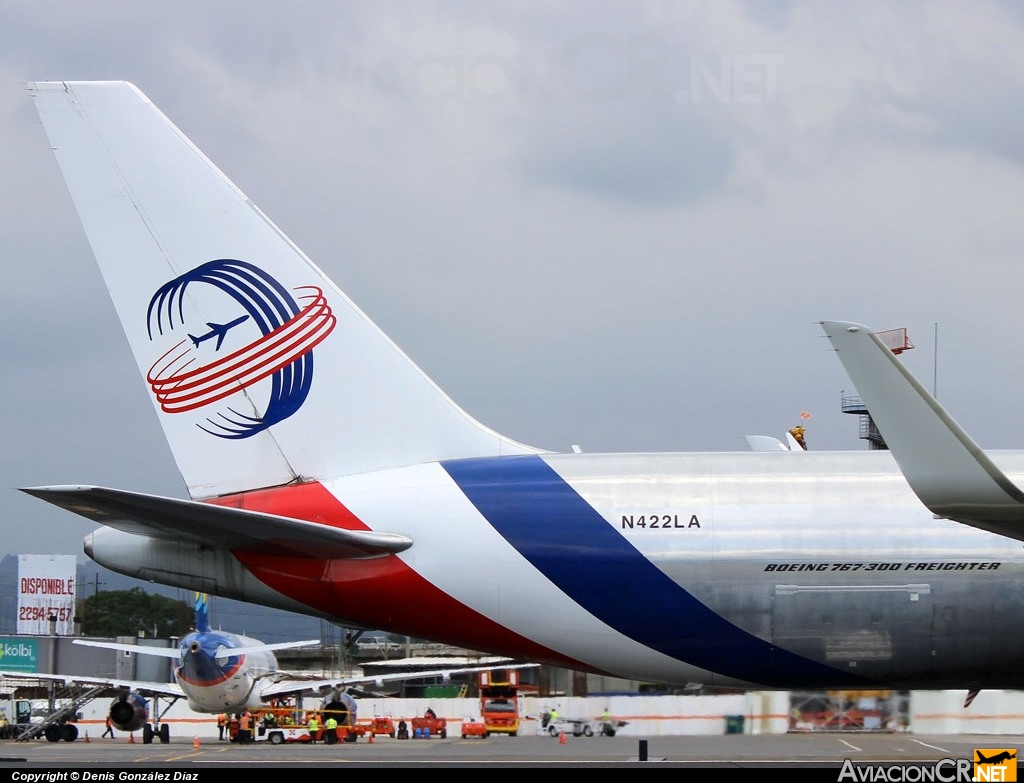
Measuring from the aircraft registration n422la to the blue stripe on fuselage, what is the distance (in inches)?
0.9

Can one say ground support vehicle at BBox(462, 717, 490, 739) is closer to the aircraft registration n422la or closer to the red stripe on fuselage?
the aircraft registration n422la

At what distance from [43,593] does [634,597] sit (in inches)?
3417

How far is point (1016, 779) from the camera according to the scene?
11.8m

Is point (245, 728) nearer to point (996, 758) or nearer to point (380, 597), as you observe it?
point (380, 597)

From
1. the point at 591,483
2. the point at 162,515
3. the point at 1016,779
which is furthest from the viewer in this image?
the point at 591,483

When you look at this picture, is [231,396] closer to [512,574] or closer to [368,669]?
[512,574]

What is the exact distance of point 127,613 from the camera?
120312 mm

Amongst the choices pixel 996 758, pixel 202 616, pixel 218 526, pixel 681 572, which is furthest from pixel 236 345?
pixel 202 616

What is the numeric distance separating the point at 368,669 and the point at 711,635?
176 ft

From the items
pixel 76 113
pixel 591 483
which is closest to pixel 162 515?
pixel 591 483

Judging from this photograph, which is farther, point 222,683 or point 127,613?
point 127,613

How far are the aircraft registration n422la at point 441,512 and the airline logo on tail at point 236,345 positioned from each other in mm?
26

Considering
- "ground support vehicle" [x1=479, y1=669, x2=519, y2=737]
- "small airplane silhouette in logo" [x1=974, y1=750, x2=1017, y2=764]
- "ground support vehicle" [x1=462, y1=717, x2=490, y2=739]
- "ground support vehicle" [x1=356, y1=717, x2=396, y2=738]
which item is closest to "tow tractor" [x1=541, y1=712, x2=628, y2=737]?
"ground support vehicle" [x1=479, y1=669, x2=519, y2=737]

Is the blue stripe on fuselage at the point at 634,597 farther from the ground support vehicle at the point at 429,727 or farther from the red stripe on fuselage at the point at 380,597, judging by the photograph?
the ground support vehicle at the point at 429,727
